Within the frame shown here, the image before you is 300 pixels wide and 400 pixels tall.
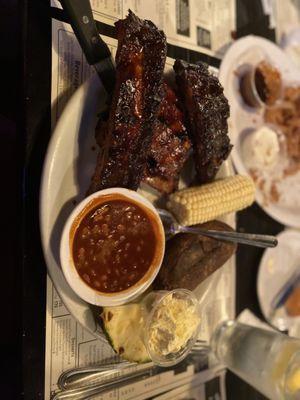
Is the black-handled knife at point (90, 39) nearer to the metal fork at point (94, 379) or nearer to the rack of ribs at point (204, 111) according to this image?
the rack of ribs at point (204, 111)

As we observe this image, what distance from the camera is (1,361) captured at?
1578mm

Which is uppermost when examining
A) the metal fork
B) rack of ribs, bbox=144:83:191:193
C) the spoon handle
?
rack of ribs, bbox=144:83:191:193

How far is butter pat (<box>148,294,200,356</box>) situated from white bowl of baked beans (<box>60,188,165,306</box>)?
137mm

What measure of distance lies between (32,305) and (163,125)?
813mm

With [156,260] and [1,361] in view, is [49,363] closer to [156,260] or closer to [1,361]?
[1,361]

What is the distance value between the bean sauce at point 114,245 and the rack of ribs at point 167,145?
0.24 metres

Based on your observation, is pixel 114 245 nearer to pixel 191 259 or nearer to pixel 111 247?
pixel 111 247

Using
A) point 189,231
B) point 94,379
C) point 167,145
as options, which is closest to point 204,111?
point 167,145

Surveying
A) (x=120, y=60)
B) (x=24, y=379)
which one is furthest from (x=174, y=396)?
(x=120, y=60)

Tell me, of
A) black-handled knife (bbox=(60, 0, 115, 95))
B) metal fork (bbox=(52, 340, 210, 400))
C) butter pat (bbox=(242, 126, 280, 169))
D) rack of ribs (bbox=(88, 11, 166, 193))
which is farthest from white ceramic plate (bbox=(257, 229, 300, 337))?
black-handled knife (bbox=(60, 0, 115, 95))

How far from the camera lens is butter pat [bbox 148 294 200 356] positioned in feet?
4.68

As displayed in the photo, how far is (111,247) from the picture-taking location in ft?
4.40

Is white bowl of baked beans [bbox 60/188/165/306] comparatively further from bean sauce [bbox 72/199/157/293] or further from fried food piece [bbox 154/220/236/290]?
fried food piece [bbox 154/220/236/290]

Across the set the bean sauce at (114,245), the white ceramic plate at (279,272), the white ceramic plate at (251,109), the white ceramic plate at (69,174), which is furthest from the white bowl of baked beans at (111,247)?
the white ceramic plate at (279,272)
